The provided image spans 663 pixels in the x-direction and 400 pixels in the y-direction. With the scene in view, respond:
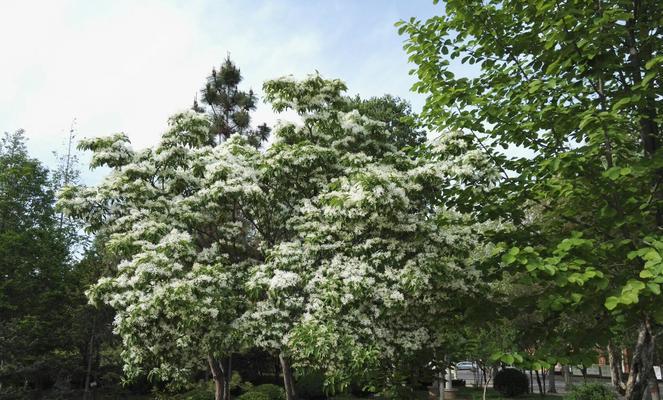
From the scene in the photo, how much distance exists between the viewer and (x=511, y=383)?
28.9 m

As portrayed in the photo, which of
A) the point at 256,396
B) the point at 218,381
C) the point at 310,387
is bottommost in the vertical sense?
the point at 310,387

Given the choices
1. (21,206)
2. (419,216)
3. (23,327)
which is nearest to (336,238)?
(419,216)

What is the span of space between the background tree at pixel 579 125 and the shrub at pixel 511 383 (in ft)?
79.1

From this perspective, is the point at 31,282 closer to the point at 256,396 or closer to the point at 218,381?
the point at 256,396

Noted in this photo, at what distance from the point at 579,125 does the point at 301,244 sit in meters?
7.39

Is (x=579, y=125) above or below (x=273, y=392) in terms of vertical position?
above

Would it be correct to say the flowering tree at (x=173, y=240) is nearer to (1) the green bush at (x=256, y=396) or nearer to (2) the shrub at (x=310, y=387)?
(1) the green bush at (x=256, y=396)

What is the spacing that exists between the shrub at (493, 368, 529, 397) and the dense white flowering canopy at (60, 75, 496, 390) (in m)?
20.6

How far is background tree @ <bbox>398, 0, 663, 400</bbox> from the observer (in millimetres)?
5469

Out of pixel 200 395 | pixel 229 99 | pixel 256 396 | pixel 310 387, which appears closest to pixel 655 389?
pixel 310 387

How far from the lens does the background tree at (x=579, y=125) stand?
17.9 feet

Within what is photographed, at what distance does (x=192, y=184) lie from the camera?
14469mm

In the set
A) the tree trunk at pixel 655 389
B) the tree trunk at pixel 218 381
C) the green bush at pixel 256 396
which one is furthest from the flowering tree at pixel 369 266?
the green bush at pixel 256 396

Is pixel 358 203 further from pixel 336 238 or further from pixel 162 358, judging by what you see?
pixel 162 358
